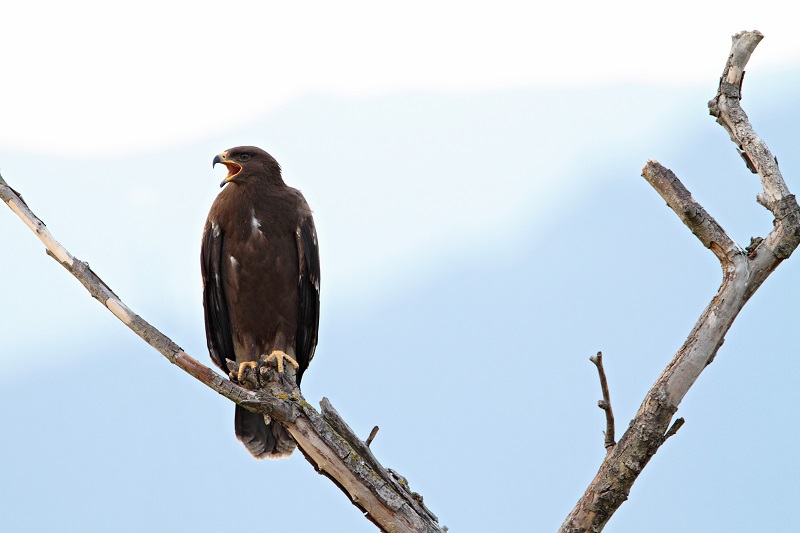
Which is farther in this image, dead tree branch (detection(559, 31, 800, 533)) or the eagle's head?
the eagle's head

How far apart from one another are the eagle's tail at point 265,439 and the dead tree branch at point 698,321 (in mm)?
2128

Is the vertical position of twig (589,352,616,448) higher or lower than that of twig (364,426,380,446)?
lower

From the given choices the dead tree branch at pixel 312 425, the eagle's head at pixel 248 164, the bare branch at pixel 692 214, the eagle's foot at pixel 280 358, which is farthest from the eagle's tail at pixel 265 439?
the bare branch at pixel 692 214

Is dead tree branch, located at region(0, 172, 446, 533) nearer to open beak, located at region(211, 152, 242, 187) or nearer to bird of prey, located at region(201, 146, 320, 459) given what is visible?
bird of prey, located at region(201, 146, 320, 459)

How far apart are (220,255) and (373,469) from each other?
7.38 feet

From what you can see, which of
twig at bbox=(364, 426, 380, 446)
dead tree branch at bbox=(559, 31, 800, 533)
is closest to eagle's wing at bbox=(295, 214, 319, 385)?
twig at bbox=(364, 426, 380, 446)

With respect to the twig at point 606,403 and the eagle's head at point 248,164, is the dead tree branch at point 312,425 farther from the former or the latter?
the eagle's head at point 248,164

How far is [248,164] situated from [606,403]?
311 centimetres

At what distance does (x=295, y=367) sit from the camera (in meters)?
5.65

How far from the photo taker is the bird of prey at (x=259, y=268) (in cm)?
568

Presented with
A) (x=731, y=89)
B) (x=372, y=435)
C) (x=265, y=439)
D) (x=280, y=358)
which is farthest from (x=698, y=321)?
(x=265, y=439)

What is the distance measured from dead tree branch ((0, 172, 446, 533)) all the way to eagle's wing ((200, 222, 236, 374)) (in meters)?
1.35

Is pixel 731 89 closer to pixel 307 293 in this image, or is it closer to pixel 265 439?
pixel 307 293

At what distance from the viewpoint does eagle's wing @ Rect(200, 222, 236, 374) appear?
582 centimetres
